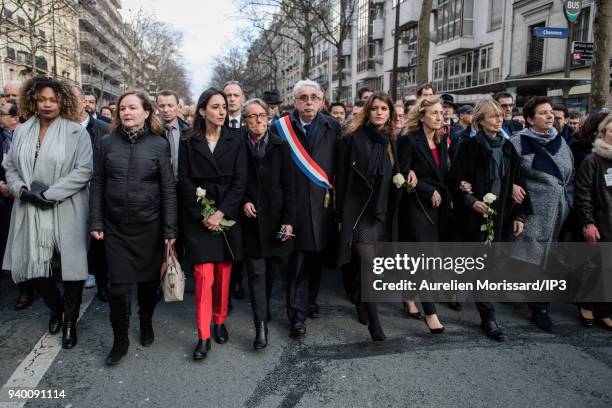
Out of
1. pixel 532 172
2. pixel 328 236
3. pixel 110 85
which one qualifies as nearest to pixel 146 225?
pixel 328 236

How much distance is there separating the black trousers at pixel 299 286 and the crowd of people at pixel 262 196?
0.6 inches

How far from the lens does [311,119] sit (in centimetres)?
423

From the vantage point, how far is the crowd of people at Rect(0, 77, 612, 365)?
369 cm

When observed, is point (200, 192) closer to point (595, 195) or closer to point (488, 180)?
point (488, 180)

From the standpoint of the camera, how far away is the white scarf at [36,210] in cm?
380

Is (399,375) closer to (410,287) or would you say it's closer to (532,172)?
(410,287)

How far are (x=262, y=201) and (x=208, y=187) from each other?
0.48 metres

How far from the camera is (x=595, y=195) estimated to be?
174 inches

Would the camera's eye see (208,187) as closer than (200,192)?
No

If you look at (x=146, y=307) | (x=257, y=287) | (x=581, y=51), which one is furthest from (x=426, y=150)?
(x=581, y=51)

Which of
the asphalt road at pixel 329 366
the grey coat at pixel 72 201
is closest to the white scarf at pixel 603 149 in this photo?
the asphalt road at pixel 329 366

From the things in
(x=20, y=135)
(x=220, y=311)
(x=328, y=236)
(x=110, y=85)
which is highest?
(x=110, y=85)

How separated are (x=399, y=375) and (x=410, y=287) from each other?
4.86ft

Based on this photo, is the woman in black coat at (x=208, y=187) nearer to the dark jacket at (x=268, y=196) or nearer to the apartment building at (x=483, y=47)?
the dark jacket at (x=268, y=196)
